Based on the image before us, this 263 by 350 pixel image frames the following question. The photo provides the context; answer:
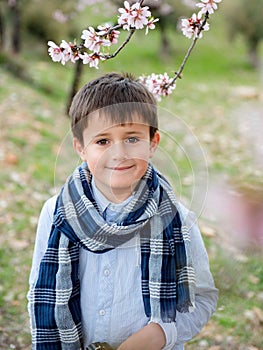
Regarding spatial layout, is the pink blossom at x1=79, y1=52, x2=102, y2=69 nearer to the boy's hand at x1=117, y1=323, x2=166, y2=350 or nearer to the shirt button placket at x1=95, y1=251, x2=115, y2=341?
the shirt button placket at x1=95, y1=251, x2=115, y2=341

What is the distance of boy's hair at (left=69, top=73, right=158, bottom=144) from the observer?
167cm

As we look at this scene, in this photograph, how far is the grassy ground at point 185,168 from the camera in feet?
6.37

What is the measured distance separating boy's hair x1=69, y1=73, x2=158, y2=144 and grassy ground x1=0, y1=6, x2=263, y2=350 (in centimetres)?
8

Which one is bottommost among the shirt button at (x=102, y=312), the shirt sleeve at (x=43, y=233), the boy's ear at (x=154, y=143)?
the shirt button at (x=102, y=312)

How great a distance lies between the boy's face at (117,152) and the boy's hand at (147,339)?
41 centimetres

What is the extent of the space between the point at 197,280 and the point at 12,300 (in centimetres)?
153

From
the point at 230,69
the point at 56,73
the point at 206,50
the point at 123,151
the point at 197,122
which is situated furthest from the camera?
the point at 206,50

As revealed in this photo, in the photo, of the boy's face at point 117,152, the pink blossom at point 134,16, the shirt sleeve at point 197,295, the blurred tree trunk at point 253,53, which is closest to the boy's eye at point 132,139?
the boy's face at point 117,152

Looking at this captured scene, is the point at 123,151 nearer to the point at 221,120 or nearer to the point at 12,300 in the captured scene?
the point at 12,300

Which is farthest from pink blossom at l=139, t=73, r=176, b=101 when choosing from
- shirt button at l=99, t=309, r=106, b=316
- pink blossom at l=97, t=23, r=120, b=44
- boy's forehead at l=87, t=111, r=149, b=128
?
shirt button at l=99, t=309, r=106, b=316

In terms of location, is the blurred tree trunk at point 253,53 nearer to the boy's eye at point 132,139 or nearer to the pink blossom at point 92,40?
the pink blossom at point 92,40

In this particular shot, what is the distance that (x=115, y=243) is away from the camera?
1.69 meters

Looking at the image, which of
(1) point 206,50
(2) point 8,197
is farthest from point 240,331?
(1) point 206,50

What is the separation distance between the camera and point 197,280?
181cm
